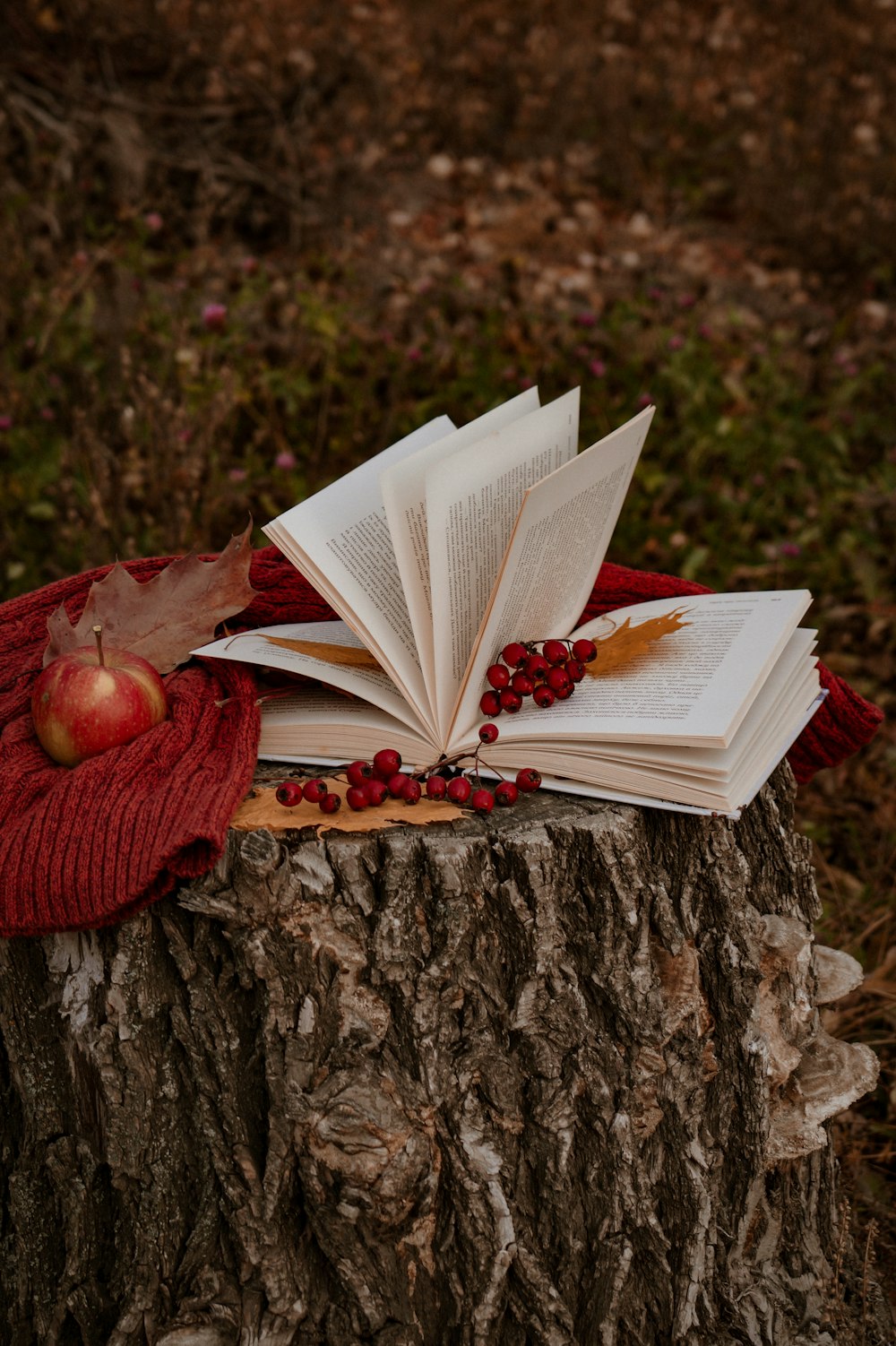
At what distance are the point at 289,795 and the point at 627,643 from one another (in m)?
0.63

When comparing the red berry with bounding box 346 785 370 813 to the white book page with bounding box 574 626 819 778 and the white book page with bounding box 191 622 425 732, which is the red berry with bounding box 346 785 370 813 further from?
the white book page with bounding box 574 626 819 778

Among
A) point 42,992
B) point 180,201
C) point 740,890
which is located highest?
point 740,890

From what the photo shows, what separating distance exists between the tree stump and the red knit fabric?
0.09m

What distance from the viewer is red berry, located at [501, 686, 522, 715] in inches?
67.3

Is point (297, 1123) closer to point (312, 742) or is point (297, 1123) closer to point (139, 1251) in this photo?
point (139, 1251)

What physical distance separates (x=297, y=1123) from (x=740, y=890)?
2.41 feet

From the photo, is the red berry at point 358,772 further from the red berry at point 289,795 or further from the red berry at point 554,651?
the red berry at point 554,651

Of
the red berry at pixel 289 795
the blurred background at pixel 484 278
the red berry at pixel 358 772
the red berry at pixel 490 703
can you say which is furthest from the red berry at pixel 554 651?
the blurred background at pixel 484 278

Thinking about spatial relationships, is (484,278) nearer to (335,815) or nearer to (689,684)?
(689,684)

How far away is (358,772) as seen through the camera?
160 cm

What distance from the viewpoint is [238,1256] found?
5.27 ft

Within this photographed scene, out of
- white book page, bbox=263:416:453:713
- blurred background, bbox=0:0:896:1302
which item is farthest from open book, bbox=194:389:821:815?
blurred background, bbox=0:0:896:1302

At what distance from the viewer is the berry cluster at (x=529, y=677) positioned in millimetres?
1710

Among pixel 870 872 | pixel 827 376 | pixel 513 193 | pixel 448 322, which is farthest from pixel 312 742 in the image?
pixel 513 193
